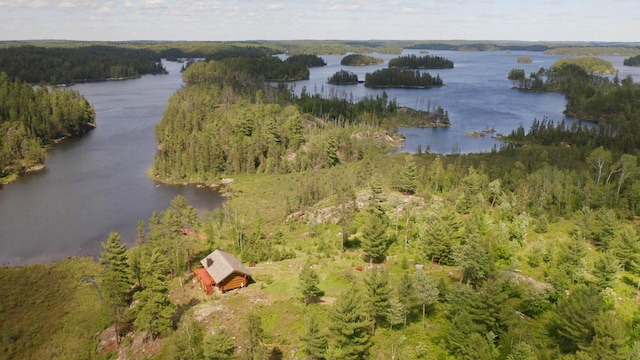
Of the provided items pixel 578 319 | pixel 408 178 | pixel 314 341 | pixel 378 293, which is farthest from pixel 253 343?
pixel 408 178

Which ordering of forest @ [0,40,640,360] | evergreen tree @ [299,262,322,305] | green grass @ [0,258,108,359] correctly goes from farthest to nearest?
1. green grass @ [0,258,108,359]
2. evergreen tree @ [299,262,322,305]
3. forest @ [0,40,640,360]

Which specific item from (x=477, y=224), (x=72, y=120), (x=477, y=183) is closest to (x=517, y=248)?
(x=477, y=224)

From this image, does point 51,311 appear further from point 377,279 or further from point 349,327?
point 377,279

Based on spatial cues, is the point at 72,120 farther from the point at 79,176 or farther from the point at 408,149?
the point at 408,149

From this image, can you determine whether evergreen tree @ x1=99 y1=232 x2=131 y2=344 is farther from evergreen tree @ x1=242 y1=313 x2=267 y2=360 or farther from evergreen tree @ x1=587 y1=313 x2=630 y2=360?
evergreen tree @ x1=587 y1=313 x2=630 y2=360

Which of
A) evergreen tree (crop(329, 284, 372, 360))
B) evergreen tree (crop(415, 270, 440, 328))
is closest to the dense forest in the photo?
evergreen tree (crop(329, 284, 372, 360))

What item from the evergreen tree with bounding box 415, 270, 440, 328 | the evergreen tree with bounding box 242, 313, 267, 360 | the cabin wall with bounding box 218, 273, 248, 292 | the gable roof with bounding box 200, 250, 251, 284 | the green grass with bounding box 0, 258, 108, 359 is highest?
the evergreen tree with bounding box 415, 270, 440, 328

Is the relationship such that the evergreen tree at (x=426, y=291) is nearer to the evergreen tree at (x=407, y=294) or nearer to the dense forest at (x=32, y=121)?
the evergreen tree at (x=407, y=294)
